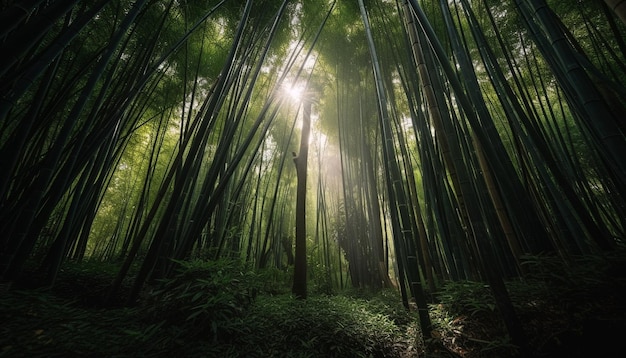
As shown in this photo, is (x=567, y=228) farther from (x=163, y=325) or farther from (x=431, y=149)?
(x=163, y=325)

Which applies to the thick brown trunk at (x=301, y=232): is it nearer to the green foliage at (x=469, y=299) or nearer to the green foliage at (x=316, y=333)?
the green foliage at (x=316, y=333)

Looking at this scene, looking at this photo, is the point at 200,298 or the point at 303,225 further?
the point at 303,225

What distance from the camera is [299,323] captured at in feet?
6.50

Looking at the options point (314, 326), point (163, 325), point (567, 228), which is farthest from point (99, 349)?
point (567, 228)

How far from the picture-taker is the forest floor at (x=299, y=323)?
120 cm

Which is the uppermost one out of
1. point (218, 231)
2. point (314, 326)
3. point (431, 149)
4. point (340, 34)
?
point (340, 34)

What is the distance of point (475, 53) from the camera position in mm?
3863

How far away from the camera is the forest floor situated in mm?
1203

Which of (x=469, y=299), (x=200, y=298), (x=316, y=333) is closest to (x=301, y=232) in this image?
(x=316, y=333)

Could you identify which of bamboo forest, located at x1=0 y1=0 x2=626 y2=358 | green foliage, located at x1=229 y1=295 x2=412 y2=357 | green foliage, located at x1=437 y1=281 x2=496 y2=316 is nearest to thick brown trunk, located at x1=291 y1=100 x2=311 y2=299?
bamboo forest, located at x1=0 y1=0 x2=626 y2=358

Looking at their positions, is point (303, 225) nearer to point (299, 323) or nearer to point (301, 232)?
point (301, 232)

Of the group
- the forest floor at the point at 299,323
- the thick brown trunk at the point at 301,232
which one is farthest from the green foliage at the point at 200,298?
the thick brown trunk at the point at 301,232

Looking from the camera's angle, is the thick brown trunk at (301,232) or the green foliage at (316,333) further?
the thick brown trunk at (301,232)

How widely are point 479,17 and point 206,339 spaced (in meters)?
4.87
